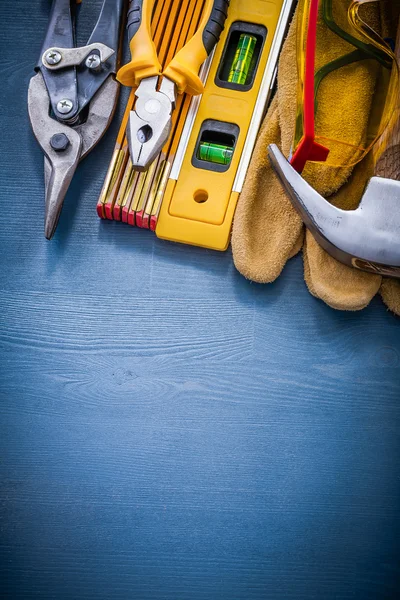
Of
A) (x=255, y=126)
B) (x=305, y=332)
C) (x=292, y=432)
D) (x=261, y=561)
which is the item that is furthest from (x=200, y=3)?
(x=261, y=561)

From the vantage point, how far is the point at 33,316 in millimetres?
872

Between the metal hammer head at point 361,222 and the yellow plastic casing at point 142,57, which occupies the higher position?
the yellow plastic casing at point 142,57

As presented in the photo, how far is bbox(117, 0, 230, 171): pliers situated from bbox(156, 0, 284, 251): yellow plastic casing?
4 centimetres

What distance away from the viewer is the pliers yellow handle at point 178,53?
832 millimetres

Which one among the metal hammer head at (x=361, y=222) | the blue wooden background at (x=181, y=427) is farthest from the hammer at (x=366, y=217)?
the blue wooden background at (x=181, y=427)

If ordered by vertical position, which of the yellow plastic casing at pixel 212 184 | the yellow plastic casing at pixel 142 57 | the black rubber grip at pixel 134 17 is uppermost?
the black rubber grip at pixel 134 17

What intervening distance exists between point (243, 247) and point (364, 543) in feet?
1.29

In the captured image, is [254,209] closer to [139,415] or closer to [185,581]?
[139,415]

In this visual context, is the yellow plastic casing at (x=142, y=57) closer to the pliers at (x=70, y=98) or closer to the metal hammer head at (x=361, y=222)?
the pliers at (x=70, y=98)

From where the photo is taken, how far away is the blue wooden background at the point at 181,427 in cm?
79

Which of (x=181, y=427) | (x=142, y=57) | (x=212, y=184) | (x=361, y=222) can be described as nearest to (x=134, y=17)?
(x=142, y=57)

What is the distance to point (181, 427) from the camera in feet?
2.72

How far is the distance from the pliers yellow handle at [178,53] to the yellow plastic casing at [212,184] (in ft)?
0.14

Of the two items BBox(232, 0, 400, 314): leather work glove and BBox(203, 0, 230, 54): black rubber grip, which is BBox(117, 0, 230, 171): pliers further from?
BBox(232, 0, 400, 314): leather work glove
